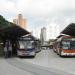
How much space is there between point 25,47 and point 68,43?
17.7 feet

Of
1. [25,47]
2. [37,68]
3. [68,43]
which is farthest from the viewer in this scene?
[68,43]

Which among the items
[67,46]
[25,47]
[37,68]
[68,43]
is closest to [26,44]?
[25,47]

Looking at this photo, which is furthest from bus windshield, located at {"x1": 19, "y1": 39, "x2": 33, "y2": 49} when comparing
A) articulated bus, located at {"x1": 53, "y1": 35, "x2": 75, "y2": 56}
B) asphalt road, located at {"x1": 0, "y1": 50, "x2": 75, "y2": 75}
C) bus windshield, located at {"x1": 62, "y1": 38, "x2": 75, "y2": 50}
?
asphalt road, located at {"x1": 0, "y1": 50, "x2": 75, "y2": 75}

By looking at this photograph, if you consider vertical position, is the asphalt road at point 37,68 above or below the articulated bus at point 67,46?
below

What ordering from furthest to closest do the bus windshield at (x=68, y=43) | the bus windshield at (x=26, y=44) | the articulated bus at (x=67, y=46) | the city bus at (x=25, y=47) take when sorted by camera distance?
the bus windshield at (x=68, y=43)
the articulated bus at (x=67, y=46)
the bus windshield at (x=26, y=44)
the city bus at (x=25, y=47)

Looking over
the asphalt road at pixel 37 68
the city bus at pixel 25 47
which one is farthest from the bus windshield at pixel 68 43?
the asphalt road at pixel 37 68

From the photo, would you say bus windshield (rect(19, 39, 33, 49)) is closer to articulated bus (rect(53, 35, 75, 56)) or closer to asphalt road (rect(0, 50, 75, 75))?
articulated bus (rect(53, 35, 75, 56))

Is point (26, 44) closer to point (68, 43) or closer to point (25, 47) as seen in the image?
point (25, 47)

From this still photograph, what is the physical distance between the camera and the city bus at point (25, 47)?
34.9 meters

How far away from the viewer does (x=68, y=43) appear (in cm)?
3647

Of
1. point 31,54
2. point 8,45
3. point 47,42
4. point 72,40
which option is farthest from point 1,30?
point 47,42

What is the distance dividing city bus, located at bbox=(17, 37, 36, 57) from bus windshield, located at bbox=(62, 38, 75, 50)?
396cm

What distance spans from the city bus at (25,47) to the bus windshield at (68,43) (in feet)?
13.0

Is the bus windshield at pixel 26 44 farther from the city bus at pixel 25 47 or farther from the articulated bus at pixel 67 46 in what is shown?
the articulated bus at pixel 67 46
